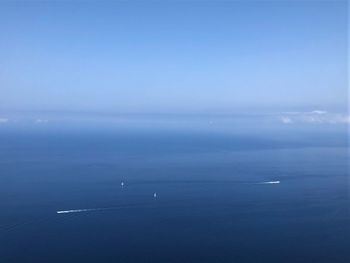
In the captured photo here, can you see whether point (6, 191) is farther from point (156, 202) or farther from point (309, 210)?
point (309, 210)

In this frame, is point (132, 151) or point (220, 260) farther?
point (132, 151)

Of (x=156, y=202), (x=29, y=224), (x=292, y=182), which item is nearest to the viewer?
(x=29, y=224)

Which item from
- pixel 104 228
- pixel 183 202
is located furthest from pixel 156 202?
pixel 104 228

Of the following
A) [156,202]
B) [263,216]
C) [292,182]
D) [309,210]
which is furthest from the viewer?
[292,182]

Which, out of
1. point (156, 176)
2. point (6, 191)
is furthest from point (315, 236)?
point (6, 191)

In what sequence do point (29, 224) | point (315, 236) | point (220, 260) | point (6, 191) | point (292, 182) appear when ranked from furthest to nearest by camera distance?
point (292, 182), point (6, 191), point (29, 224), point (315, 236), point (220, 260)

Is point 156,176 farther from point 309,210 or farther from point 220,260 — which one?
point 220,260
